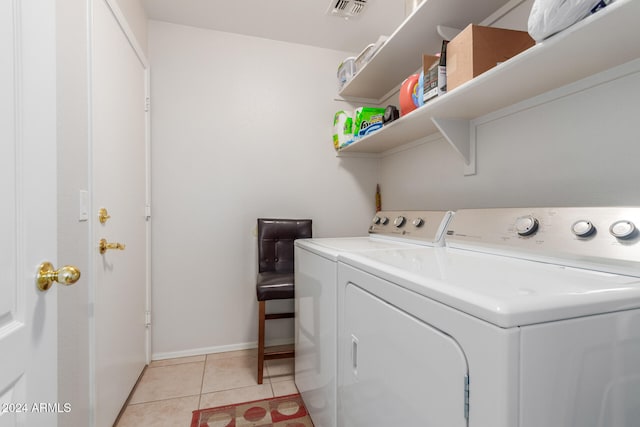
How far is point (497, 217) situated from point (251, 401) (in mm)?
1621

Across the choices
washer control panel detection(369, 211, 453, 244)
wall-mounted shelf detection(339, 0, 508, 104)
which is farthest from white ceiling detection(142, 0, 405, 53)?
washer control panel detection(369, 211, 453, 244)

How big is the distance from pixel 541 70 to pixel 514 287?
0.79 meters

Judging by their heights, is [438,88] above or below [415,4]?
below

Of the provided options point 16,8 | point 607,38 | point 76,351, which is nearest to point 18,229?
point 16,8

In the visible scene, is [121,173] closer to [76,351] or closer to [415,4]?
[76,351]

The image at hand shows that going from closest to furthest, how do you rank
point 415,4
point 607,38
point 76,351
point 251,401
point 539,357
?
point 539,357
point 607,38
point 76,351
point 415,4
point 251,401

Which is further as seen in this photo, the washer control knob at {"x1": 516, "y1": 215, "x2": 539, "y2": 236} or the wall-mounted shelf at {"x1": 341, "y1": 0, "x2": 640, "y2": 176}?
the washer control knob at {"x1": 516, "y1": 215, "x2": 539, "y2": 236}

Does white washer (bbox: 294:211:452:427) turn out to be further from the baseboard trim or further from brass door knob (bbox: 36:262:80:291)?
brass door knob (bbox: 36:262:80:291)

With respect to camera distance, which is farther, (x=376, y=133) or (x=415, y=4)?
(x=376, y=133)

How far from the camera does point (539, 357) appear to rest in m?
0.47

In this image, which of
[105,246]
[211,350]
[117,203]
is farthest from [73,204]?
[211,350]

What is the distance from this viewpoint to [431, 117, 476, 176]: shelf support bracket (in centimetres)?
145

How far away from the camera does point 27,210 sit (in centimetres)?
64

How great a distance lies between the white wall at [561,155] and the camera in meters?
0.91
